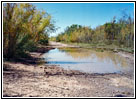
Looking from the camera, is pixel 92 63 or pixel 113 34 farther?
pixel 113 34

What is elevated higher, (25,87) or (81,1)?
(81,1)

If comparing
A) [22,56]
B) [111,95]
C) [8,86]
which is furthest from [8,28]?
[111,95]

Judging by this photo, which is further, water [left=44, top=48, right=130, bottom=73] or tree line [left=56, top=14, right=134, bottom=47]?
tree line [left=56, top=14, right=134, bottom=47]

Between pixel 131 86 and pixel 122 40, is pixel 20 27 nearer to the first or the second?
pixel 131 86

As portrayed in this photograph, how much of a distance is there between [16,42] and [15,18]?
5.24 feet

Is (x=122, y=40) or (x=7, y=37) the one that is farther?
(x=122, y=40)

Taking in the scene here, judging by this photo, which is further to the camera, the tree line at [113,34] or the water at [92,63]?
the tree line at [113,34]

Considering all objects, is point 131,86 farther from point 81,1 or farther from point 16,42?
point 16,42

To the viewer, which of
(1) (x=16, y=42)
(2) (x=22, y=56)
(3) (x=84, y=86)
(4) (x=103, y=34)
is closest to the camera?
(3) (x=84, y=86)

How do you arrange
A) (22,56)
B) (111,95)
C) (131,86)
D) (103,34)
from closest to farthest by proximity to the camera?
(111,95), (131,86), (22,56), (103,34)

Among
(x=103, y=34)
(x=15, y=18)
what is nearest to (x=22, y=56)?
(x=15, y=18)

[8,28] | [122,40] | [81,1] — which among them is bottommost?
[122,40]

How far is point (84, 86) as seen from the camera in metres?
5.42

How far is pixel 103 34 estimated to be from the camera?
119 feet
